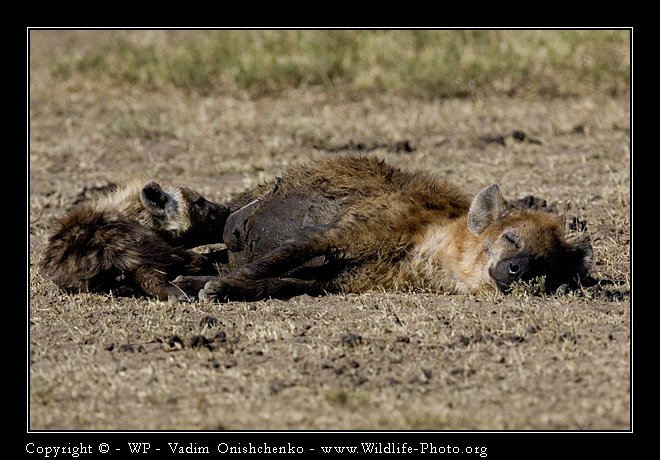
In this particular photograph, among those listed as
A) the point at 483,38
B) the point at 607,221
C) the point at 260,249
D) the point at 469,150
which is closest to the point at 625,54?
the point at 483,38

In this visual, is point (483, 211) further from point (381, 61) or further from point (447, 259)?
point (381, 61)

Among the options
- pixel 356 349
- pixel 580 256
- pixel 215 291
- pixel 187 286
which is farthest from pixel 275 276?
pixel 580 256

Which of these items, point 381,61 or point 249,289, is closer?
point 249,289

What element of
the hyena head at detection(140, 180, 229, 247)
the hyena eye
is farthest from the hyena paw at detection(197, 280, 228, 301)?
the hyena eye

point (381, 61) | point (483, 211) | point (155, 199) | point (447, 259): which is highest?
point (381, 61)

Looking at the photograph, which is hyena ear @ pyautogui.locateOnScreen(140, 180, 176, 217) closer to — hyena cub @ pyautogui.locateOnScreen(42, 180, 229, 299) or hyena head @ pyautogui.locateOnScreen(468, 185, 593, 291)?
hyena cub @ pyautogui.locateOnScreen(42, 180, 229, 299)

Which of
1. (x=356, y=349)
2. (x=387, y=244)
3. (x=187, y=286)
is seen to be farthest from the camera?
(x=387, y=244)

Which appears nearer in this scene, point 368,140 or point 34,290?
point 34,290

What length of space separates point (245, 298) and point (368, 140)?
408 centimetres

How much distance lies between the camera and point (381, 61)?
1152 centimetres

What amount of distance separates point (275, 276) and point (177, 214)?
886mm

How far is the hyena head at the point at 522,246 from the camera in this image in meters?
5.12

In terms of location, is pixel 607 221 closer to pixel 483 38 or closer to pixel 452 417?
pixel 452 417

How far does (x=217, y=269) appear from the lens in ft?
18.9
